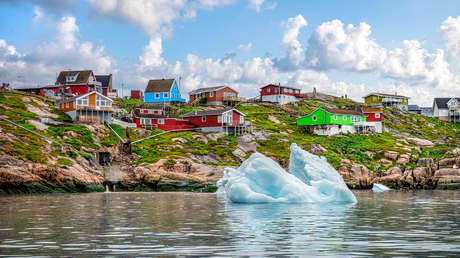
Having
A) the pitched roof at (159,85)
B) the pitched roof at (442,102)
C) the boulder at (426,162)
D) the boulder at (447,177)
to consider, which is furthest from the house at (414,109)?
the boulder at (447,177)

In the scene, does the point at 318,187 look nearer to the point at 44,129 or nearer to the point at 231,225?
the point at 231,225

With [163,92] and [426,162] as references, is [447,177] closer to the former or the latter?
[426,162]

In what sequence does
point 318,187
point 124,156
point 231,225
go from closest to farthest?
point 231,225, point 318,187, point 124,156

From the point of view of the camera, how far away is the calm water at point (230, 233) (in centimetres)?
1556

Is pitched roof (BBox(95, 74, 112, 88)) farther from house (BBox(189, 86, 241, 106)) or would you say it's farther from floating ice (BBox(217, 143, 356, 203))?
floating ice (BBox(217, 143, 356, 203))

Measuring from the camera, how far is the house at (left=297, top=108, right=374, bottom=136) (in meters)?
96.4

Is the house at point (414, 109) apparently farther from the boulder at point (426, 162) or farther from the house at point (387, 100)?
the boulder at point (426, 162)

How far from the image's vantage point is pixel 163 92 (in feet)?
384

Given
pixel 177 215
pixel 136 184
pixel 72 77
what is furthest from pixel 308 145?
pixel 72 77

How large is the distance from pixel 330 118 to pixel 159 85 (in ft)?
150

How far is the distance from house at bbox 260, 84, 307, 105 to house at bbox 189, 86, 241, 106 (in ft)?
39.0

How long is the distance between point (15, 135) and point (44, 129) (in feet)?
24.8

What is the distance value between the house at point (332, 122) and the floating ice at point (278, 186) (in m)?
59.0

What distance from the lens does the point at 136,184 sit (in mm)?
60156
